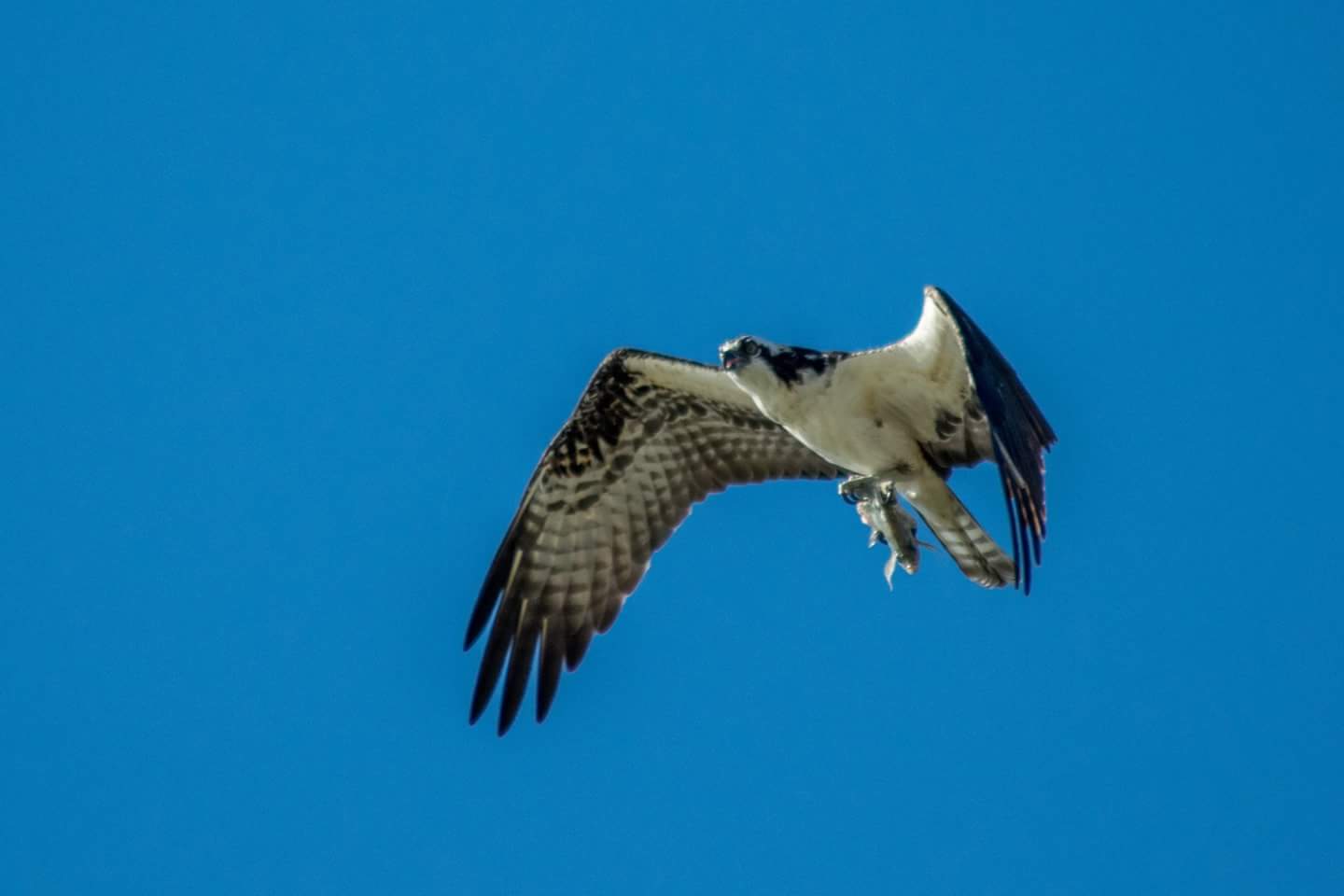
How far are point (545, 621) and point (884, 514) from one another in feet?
7.93

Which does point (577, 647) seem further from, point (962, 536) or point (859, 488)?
point (962, 536)

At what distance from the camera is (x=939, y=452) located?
1134 cm

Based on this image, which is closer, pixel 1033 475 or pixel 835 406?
pixel 1033 475

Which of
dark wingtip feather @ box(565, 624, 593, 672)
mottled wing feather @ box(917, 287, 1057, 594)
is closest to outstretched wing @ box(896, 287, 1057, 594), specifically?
mottled wing feather @ box(917, 287, 1057, 594)

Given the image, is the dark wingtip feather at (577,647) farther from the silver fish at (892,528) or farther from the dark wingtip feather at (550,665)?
the silver fish at (892,528)

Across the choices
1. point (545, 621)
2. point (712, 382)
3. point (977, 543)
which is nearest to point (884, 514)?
point (977, 543)

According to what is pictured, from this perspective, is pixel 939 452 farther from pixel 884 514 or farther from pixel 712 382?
pixel 712 382

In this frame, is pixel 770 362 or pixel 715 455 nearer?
pixel 770 362

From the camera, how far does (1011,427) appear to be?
10023 mm

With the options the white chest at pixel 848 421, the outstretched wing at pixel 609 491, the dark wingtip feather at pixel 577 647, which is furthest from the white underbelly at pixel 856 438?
the dark wingtip feather at pixel 577 647

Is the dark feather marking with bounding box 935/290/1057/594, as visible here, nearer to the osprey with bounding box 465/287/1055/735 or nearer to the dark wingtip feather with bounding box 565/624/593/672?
the osprey with bounding box 465/287/1055/735

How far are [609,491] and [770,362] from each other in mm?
1805

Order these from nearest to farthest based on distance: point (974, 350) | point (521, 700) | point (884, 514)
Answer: point (974, 350), point (884, 514), point (521, 700)

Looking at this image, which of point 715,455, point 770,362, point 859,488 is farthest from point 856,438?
point 715,455
